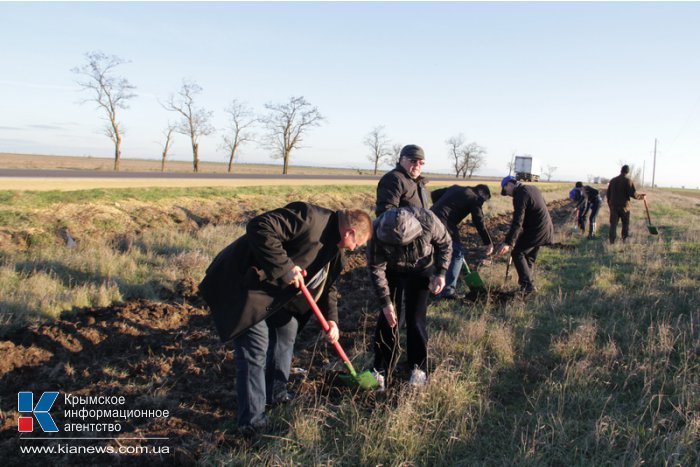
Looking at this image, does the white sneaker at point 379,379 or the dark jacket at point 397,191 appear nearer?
the white sneaker at point 379,379

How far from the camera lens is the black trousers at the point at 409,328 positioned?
3.92 m

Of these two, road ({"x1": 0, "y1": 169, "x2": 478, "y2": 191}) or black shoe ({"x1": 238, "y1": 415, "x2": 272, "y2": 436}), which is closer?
black shoe ({"x1": 238, "y1": 415, "x2": 272, "y2": 436})

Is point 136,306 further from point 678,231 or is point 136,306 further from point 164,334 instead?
point 678,231

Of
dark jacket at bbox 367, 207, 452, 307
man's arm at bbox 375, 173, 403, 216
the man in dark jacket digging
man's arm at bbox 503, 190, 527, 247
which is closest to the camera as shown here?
the man in dark jacket digging

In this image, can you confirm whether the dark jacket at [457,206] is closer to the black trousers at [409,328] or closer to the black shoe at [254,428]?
the black trousers at [409,328]

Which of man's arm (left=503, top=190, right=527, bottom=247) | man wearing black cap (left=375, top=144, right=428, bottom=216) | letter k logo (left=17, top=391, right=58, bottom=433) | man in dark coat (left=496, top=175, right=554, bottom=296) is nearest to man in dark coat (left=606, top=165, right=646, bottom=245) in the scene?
man in dark coat (left=496, top=175, right=554, bottom=296)

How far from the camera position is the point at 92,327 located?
518 cm

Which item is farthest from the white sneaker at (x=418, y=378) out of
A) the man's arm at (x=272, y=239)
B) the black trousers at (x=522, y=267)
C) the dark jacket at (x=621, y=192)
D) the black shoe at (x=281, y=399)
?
the dark jacket at (x=621, y=192)

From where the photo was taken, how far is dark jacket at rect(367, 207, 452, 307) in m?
3.74

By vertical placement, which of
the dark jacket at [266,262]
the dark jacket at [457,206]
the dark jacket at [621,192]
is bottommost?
the dark jacket at [266,262]

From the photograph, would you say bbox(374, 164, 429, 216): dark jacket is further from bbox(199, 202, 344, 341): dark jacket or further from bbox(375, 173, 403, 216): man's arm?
bbox(199, 202, 344, 341): dark jacket

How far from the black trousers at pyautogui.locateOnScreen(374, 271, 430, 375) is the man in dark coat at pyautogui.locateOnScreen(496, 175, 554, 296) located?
3.01 m

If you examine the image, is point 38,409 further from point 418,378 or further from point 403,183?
point 403,183

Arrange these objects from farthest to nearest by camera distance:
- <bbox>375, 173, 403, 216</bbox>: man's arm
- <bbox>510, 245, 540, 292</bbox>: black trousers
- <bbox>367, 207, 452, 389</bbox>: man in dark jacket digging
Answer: <bbox>510, 245, 540, 292</bbox>: black trousers < <bbox>375, 173, 403, 216</bbox>: man's arm < <bbox>367, 207, 452, 389</bbox>: man in dark jacket digging
